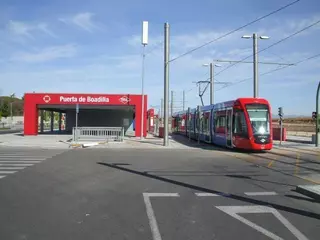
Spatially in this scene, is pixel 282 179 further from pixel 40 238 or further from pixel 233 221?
pixel 40 238

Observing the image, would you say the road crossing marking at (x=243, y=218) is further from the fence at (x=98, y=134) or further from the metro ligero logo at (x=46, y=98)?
the metro ligero logo at (x=46, y=98)

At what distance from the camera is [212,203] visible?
324 inches

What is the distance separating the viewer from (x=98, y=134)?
3288 centimetres

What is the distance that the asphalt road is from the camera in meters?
6.10

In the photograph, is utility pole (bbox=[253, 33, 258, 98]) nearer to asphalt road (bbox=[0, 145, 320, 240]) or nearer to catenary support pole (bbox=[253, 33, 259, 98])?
catenary support pole (bbox=[253, 33, 259, 98])

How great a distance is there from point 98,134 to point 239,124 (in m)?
14.2

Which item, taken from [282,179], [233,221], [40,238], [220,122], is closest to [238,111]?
[220,122]

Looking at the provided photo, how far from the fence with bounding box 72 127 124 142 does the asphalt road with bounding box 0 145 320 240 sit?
62.3 ft

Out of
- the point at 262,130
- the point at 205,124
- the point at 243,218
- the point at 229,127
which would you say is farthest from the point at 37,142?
the point at 243,218

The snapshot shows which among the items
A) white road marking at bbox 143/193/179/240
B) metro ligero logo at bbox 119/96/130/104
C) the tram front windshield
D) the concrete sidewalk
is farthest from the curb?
metro ligero logo at bbox 119/96/130/104

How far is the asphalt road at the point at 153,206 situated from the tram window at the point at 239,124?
9.23 meters

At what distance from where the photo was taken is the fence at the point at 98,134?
104 ft

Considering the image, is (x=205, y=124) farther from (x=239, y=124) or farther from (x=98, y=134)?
(x=98, y=134)

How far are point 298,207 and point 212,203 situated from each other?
1730mm
